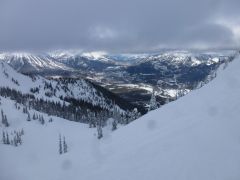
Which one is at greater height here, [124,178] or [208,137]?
[208,137]

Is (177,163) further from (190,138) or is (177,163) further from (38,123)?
(38,123)

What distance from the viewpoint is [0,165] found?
262 feet

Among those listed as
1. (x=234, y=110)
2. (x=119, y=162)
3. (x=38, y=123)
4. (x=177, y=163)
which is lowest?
(x=38, y=123)

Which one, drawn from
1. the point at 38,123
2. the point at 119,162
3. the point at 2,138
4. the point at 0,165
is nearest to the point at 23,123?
the point at 38,123

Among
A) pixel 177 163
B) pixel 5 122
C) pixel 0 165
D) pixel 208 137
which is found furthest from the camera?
pixel 5 122

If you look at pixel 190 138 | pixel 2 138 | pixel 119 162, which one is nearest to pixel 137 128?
pixel 119 162

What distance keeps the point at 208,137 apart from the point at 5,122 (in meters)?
116

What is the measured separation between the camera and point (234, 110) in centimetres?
3084

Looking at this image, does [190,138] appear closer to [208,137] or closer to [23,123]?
[208,137]

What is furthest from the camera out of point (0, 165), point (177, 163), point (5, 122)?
point (5, 122)

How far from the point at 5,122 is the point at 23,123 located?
6669 millimetres

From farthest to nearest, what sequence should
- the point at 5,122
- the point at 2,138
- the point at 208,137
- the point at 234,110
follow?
the point at 5,122
the point at 2,138
the point at 234,110
the point at 208,137

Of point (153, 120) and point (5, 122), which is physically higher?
point (153, 120)

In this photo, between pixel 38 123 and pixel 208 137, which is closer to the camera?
pixel 208 137
